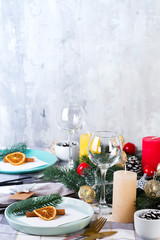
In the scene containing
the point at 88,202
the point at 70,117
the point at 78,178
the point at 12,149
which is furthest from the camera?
the point at 12,149

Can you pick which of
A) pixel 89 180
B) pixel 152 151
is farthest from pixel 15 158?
pixel 152 151

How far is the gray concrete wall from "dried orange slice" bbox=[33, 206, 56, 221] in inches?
42.4

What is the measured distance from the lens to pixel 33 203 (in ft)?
3.05

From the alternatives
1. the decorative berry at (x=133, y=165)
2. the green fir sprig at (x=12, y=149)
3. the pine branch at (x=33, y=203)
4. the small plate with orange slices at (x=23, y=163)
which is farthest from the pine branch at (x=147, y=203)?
the green fir sprig at (x=12, y=149)

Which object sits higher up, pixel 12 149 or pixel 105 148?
pixel 105 148

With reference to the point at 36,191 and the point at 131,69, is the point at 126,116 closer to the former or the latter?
the point at 131,69

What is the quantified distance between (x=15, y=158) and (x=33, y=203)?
519 mm

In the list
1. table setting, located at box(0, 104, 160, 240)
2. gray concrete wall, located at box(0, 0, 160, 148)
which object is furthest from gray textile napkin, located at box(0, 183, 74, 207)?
gray concrete wall, located at box(0, 0, 160, 148)

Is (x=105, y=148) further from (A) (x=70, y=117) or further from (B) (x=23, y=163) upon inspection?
(B) (x=23, y=163)

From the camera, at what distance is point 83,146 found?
56.3 inches

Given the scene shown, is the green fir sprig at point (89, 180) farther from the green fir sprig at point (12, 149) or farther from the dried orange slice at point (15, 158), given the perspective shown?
the green fir sprig at point (12, 149)

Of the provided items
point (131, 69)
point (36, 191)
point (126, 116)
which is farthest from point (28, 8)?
point (36, 191)

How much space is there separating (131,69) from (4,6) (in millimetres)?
824

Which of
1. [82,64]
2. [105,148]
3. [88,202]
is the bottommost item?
[88,202]
